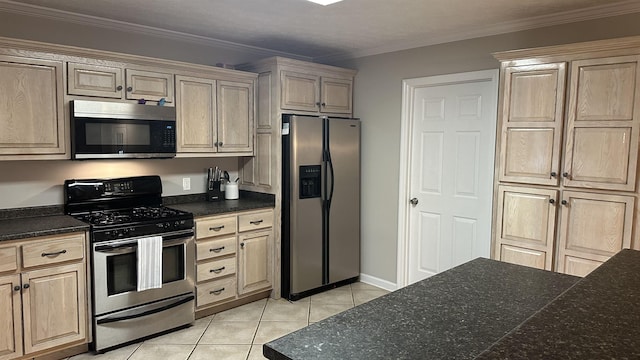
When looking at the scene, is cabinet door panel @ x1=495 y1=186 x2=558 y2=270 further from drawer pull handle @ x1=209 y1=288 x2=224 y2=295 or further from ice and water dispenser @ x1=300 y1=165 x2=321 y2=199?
drawer pull handle @ x1=209 y1=288 x2=224 y2=295

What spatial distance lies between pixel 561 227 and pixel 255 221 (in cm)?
235

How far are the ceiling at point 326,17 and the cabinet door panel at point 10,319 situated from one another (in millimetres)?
1837

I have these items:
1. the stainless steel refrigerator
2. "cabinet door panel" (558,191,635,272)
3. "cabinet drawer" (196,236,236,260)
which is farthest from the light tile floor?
"cabinet door panel" (558,191,635,272)

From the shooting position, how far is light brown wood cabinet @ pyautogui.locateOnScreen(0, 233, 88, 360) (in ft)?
8.50

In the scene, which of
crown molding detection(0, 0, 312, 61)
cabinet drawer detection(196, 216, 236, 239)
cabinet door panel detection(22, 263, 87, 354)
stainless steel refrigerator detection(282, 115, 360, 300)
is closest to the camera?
cabinet door panel detection(22, 263, 87, 354)

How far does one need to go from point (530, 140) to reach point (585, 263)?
0.85 metres

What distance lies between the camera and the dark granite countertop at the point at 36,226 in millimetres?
2613

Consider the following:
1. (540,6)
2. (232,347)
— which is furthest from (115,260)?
(540,6)

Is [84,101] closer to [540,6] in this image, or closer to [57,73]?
[57,73]

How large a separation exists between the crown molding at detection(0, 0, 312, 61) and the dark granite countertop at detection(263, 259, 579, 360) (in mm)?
3035

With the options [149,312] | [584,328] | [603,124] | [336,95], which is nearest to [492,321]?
[584,328]

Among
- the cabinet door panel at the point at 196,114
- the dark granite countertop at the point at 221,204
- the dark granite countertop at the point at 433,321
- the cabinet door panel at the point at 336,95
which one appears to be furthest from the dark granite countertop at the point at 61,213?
the dark granite countertop at the point at 433,321

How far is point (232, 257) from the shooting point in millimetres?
3678

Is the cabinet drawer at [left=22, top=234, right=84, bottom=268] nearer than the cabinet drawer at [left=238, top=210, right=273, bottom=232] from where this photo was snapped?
Yes
